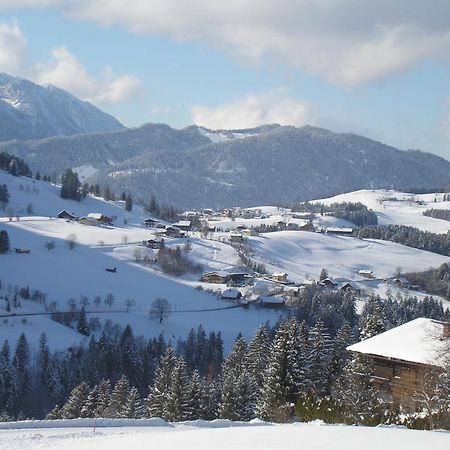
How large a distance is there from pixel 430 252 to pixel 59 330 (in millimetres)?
126217

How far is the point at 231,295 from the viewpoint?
9356cm

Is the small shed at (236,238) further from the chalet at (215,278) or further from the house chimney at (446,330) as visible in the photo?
the house chimney at (446,330)

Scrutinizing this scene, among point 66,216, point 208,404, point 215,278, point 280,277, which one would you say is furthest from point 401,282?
point 208,404

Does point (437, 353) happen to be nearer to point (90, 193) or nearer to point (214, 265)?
point (214, 265)

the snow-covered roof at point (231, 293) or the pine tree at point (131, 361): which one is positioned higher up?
the snow-covered roof at point (231, 293)

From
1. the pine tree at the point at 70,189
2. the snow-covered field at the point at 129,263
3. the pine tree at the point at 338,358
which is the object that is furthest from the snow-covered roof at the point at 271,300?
the pine tree at the point at 70,189

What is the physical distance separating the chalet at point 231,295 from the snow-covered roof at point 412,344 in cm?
6644

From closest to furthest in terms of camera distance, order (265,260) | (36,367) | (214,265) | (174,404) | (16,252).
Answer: (174,404), (36,367), (16,252), (214,265), (265,260)

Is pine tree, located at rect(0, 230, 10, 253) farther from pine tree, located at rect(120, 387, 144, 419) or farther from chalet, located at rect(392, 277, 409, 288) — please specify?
chalet, located at rect(392, 277, 409, 288)

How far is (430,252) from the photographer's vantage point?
6786 inches

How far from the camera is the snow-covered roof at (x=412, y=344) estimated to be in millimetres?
23922

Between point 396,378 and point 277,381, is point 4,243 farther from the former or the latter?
point 396,378

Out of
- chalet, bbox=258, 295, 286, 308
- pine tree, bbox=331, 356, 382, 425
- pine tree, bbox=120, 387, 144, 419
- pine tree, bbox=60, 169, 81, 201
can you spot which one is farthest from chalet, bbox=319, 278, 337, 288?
pine tree, bbox=331, 356, 382, 425

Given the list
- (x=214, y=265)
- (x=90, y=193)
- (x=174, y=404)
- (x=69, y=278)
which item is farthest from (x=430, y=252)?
(x=174, y=404)
